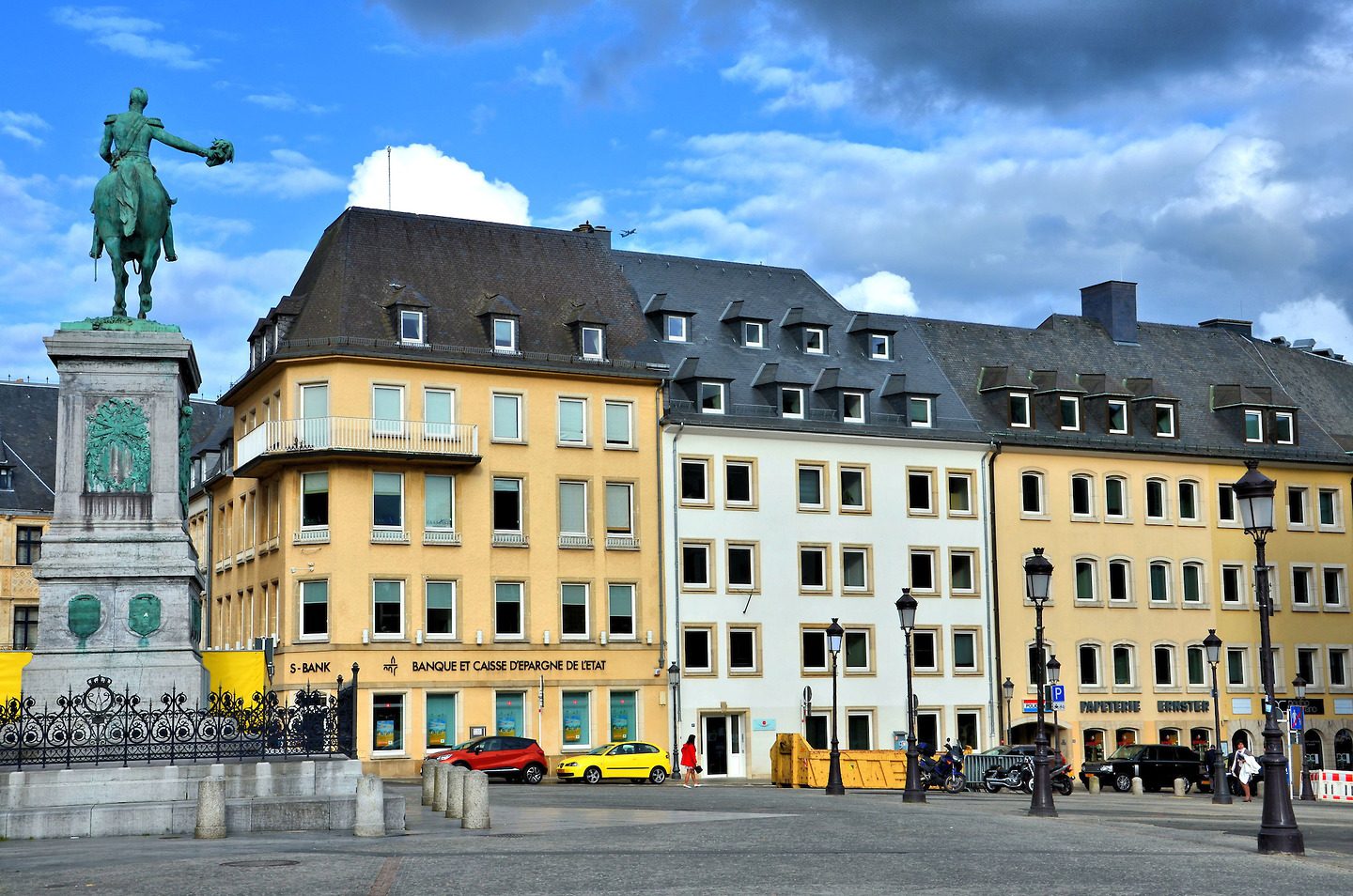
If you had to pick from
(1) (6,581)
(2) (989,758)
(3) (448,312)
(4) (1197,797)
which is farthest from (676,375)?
(1) (6,581)

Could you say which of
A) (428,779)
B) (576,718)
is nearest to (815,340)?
(576,718)

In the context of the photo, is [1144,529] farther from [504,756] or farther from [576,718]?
[504,756]

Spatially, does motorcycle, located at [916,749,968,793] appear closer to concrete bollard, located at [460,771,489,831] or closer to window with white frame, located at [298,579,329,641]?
window with white frame, located at [298,579,329,641]

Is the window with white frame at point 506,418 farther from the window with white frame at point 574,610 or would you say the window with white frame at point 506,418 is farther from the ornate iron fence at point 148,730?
the ornate iron fence at point 148,730

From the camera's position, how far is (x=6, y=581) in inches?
2992

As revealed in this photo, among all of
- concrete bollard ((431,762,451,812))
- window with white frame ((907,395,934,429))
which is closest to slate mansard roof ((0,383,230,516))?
window with white frame ((907,395,934,429))

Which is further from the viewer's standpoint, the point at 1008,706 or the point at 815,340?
the point at 815,340

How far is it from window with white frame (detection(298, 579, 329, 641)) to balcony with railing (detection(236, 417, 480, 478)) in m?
3.72

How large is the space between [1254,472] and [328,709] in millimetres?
12435

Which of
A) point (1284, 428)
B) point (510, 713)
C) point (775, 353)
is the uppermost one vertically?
point (775, 353)

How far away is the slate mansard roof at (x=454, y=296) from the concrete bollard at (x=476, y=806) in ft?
103

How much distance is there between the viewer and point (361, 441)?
54.5 metres

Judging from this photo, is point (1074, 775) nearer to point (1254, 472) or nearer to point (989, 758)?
point (989, 758)

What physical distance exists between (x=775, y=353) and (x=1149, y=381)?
1569 cm
